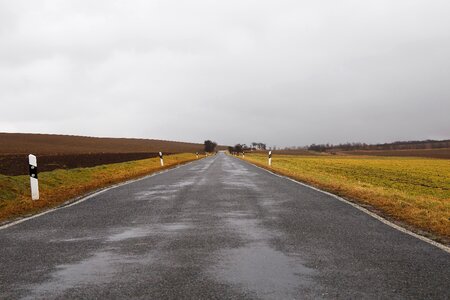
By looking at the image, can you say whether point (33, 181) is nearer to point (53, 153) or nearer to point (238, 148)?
point (53, 153)

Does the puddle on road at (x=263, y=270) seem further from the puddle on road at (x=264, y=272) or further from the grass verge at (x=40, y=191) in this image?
the grass verge at (x=40, y=191)

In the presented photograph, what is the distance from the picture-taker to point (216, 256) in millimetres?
5809

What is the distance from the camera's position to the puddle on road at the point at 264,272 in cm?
442

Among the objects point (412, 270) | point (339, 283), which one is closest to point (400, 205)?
point (412, 270)

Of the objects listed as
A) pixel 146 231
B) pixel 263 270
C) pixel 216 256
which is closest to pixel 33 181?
pixel 146 231

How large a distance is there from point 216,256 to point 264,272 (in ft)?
3.05

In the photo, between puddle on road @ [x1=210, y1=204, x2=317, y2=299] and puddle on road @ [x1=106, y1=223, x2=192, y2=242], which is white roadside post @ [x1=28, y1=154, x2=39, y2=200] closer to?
puddle on road @ [x1=106, y1=223, x2=192, y2=242]

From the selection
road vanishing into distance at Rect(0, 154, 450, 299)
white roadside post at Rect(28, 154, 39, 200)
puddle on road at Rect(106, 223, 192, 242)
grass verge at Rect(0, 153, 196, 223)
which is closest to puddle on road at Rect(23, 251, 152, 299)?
road vanishing into distance at Rect(0, 154, 450, 299)

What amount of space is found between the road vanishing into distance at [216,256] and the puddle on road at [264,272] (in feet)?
0.04

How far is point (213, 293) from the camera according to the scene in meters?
4.30

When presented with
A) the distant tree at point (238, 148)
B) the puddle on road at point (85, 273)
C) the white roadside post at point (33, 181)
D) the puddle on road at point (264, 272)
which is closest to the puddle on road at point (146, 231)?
the puddle on road at point (85, 273)

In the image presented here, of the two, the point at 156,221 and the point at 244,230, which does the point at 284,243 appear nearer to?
the point at 244,230

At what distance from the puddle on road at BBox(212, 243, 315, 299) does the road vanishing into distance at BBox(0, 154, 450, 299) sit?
11mm

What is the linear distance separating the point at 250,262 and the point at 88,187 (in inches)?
456
